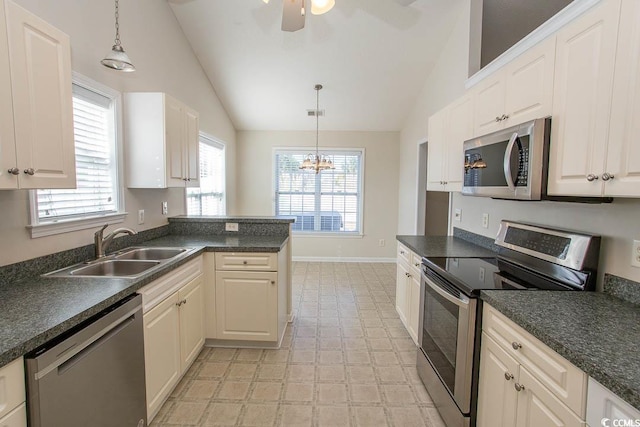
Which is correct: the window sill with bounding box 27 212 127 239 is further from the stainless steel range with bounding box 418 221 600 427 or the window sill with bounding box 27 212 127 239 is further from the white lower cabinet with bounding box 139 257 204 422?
the stainless steel range with bounding box 418 221 600 427

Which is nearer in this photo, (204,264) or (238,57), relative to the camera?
(204,264)

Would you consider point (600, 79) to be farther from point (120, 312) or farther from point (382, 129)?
point (382, 129)

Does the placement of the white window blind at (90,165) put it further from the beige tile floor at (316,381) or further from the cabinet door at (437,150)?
the cabinet door at (437,150)

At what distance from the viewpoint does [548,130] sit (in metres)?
1.50

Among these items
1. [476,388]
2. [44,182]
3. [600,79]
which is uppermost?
[600,79]

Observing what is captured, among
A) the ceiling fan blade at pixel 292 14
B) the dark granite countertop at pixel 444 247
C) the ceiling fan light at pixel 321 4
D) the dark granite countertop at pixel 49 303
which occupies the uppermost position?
the ceiling fan blade at pixel 292 14

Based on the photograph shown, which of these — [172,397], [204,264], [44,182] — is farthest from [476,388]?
[44,182]

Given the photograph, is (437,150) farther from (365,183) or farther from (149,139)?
(365,183)

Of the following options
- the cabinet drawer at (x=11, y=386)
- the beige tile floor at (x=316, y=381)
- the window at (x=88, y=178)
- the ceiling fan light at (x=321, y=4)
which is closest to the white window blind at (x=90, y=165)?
the window at (x=88, y=178)

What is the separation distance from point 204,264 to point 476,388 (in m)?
2.08

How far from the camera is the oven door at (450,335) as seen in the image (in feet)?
5.16

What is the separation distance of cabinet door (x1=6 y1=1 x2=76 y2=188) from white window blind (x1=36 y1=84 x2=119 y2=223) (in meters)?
0.54

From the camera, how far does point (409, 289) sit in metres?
2.78

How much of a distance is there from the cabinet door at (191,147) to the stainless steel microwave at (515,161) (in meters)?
2.47
